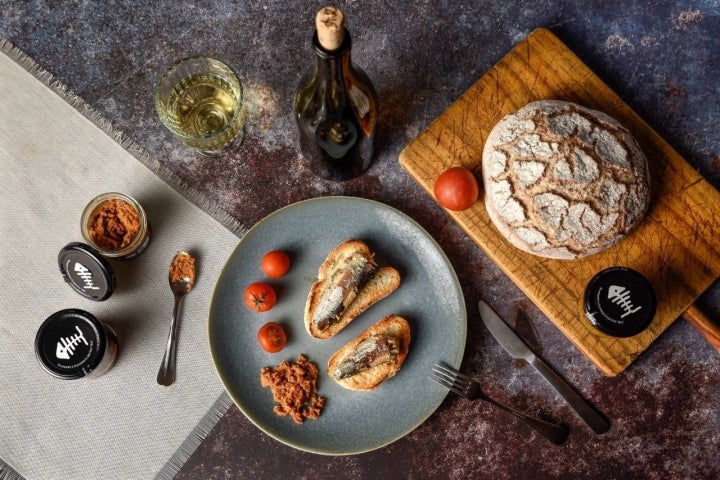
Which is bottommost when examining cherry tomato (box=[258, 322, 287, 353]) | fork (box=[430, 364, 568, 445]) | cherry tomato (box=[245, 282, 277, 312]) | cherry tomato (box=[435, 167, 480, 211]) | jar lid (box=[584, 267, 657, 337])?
fork (box=[430, 364, 568, 445])

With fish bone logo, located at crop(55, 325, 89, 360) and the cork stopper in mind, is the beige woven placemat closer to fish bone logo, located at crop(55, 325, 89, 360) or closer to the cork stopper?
fish bone logo, located at crop(55, 325, 89, 360)

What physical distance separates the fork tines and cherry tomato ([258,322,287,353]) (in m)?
0.51

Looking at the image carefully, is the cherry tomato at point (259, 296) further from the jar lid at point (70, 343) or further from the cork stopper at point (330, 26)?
the cork stopper at point (330, 26)

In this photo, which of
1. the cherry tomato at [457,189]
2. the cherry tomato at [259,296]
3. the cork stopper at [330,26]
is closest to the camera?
the cork stopper at [330,26]

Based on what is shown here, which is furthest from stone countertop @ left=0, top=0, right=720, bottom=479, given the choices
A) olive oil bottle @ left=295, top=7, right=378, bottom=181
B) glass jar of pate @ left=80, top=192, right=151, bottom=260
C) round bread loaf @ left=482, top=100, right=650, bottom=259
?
round bread loaf @ left=482, top=100, right=650, bottom=259

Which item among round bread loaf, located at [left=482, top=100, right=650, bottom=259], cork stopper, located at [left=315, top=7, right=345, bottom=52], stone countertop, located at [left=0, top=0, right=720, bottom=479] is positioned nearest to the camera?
cork stopper, located at [left=315, top=7, right=345, bottom=52]

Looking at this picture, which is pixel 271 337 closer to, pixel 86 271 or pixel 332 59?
pixel 86 271

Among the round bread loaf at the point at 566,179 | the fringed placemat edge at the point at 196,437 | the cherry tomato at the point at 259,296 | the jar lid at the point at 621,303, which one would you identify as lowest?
the fringed placemat edge at the point at 196,437

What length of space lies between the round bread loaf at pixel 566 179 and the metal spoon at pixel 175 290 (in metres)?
1.04

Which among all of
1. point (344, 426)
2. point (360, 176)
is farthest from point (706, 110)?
point (344, 426)

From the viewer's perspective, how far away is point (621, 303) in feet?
6.10

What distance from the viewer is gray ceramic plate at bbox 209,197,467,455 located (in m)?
2.01

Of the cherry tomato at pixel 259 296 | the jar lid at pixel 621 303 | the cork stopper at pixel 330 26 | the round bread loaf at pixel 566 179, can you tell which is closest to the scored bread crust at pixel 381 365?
the cherry tomato at pixel 259 296

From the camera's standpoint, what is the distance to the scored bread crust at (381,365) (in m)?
1.97
